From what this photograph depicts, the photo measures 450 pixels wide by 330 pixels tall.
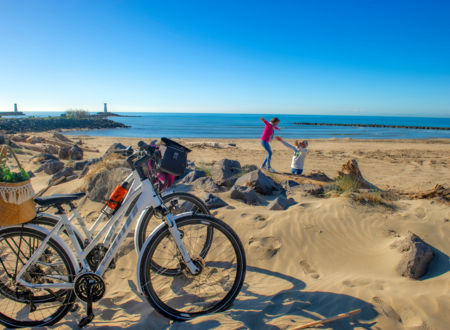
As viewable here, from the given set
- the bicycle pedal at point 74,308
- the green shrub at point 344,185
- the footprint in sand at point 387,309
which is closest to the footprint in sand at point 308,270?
the footprint in sand at point 387,309

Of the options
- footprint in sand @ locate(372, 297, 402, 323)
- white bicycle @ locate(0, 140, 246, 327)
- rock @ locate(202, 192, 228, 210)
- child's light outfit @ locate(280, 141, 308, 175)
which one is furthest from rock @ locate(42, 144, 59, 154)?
footprint in sand @ locate(372, 297, 402, 323)

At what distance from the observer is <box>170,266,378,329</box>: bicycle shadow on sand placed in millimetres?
2484

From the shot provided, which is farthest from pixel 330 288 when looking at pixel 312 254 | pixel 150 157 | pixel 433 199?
pixel 433 199

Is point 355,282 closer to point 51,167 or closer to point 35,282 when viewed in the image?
point 35,282

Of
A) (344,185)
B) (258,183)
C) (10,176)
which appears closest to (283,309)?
(10,176)

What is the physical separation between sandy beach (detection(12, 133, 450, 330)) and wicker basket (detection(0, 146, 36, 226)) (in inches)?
43.1

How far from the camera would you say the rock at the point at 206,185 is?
21.2 feet

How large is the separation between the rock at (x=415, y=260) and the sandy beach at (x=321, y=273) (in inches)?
3.0

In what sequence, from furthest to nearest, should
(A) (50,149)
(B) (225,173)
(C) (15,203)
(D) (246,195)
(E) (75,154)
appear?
(A) (50,149), (E) (75,154), (B) (225,173), (D) (246,195), (C) (15,203)

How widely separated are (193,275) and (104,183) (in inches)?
164

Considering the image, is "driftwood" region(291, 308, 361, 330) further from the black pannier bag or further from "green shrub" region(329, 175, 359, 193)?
"green shrub" region(329, 175, 359, 193)

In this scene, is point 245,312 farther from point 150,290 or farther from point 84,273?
point 84,273

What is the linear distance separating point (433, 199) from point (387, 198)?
79cm

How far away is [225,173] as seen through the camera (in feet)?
23.7
